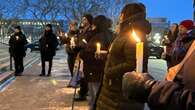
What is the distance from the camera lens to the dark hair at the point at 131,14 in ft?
18.2

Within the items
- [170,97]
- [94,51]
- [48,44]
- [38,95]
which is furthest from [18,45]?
[170,97]

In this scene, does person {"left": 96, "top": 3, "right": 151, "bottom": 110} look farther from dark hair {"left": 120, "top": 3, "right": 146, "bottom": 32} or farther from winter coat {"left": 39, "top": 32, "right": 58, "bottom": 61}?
winter coat {"left": 39, "top": 32, "right": 58, "bottom": 61}

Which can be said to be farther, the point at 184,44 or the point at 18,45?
the point at 18,45

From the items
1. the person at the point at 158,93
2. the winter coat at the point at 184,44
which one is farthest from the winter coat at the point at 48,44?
the person at the point at 158,93

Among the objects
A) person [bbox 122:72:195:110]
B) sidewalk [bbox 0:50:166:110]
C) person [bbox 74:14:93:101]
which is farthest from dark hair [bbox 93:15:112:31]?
person [bbox 122:72:195:110]

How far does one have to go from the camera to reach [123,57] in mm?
5664

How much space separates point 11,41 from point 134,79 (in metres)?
16.1

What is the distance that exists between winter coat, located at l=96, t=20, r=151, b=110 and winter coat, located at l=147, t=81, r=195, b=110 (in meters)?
2.83

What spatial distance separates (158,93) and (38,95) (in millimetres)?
10911

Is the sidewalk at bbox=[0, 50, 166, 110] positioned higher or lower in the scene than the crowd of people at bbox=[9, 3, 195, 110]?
lower

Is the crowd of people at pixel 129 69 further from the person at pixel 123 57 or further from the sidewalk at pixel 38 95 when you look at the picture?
the sidewalk at pixel 38 95

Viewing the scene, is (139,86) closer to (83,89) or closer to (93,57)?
(93,57)

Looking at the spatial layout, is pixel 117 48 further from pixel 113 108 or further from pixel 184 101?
pixel 184 101

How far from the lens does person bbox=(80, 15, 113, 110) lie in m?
8.70
